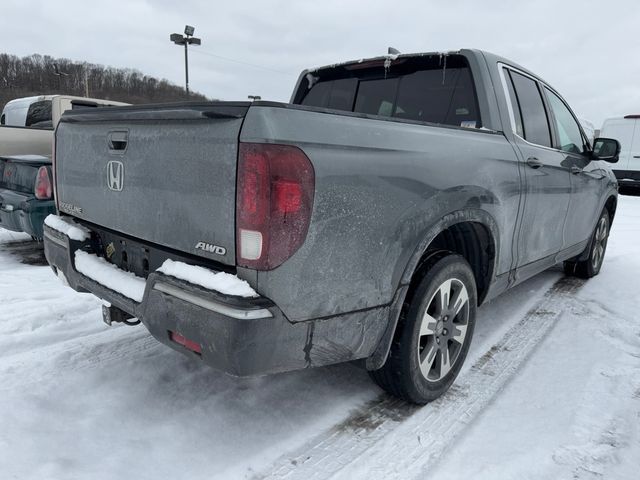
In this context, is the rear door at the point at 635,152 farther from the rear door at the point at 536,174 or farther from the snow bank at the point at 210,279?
the snow bank at the point at 210,279

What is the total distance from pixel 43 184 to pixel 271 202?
334cm

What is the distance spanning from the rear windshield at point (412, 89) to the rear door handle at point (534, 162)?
47 cm

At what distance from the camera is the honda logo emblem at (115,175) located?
215 centimetres

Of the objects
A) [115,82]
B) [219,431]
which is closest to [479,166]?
[219,431]

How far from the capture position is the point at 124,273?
2221mm

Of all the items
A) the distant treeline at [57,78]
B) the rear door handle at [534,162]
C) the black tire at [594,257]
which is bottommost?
the black tire at [594,257]

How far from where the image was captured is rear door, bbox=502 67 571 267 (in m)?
3.03

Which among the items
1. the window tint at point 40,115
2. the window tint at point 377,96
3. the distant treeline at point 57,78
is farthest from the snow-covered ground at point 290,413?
the distant treeline at point 57,78

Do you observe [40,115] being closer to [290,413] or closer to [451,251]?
[290,413]

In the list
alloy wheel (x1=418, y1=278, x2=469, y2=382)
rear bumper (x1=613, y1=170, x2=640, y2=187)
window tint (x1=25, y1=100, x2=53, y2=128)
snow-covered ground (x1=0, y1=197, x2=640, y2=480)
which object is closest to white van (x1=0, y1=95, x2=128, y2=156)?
window tint (x1=25, y1=100, x2=53, y2=128)

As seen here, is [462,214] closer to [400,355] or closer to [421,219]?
[421,219]

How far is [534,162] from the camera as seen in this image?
3.04 metres

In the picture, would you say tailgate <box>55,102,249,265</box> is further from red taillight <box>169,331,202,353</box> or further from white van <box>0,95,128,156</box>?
white van <box>0,95,128,156</box>

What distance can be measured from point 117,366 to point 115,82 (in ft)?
128
